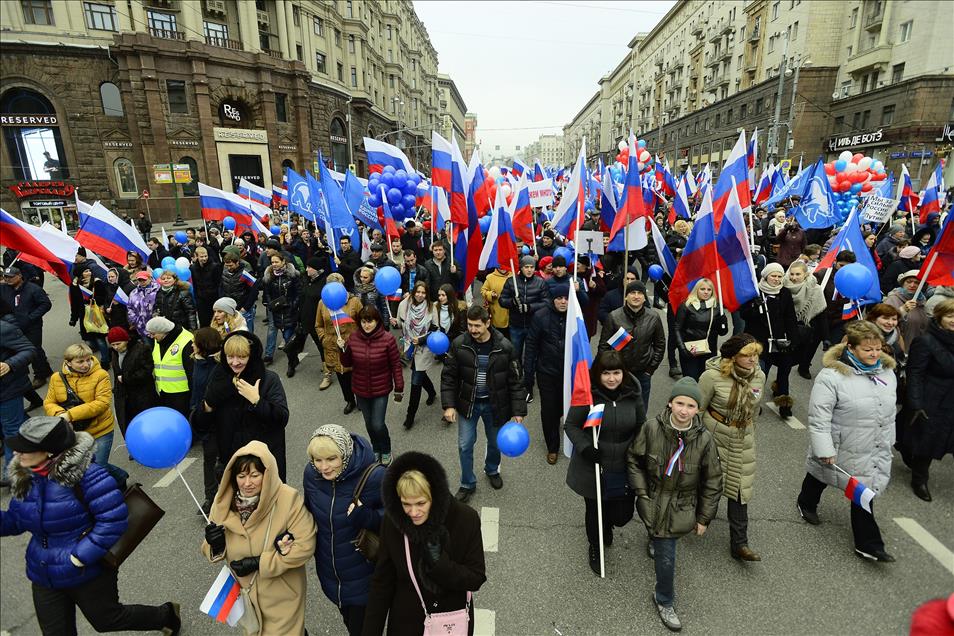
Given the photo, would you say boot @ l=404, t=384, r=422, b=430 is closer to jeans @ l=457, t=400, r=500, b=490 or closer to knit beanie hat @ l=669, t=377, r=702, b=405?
jeans @ l=457, t=400, r=500, b=490

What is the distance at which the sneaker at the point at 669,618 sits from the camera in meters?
2.97

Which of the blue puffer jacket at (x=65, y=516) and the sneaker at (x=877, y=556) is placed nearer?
the blue puffer jacket at (x=65, y=516)

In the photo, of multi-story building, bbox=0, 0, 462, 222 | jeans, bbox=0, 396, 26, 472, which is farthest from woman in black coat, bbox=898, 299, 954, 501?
multi-story building, bbox=0, 0, 462, 222

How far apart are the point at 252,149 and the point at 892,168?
1610 inches

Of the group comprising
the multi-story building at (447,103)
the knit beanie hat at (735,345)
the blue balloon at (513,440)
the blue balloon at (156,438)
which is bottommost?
the blue balloon at (513,440)

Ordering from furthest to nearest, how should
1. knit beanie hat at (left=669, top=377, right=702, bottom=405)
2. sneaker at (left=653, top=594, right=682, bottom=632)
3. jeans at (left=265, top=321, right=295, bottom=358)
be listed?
1. jeans at (left=265, top=321, right=295, bottom=358)
2. sneaker at (left=653, top=594, right=682, bottom=632)
3. knit beanie hat at (left=669, top=377, right=702, bottom=405)

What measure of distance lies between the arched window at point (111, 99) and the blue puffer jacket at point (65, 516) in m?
36.0

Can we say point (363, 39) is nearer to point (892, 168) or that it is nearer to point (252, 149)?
point (252, 149)

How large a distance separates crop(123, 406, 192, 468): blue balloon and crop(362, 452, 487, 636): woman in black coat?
4.74 feet

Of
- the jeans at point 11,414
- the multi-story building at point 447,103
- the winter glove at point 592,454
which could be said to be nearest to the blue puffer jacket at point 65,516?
the winter glove at point 592,454

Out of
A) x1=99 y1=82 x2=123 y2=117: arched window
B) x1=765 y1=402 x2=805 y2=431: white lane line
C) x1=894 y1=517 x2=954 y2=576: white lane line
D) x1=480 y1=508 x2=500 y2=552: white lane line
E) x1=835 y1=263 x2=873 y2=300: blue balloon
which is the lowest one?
x1=480 y1=508 x2=500 y2=552: white lane line

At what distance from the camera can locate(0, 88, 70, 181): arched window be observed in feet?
88.0

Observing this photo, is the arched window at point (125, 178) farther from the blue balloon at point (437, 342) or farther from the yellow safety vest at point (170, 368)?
the blue balloon at point (437, 342)

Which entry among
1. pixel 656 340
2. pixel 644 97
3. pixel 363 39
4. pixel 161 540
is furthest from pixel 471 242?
pixel 644 97
